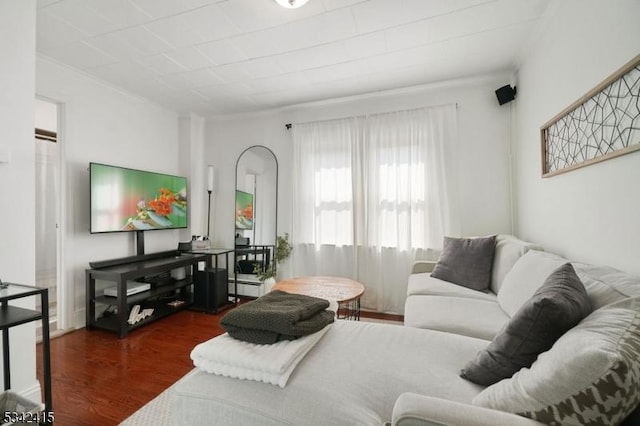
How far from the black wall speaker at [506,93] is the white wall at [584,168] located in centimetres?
17

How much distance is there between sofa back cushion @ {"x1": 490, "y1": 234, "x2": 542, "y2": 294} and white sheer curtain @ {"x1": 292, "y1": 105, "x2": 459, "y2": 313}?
0.69m

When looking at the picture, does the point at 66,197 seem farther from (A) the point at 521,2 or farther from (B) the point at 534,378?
(A) the point at 521,2

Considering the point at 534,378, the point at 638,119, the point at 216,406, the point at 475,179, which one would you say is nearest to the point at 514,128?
the point at 475,179

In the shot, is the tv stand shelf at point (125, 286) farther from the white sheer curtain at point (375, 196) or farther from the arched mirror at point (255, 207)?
the white sheer curtain at point (375, 196)

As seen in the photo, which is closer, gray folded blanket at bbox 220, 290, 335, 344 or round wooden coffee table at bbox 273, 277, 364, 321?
gray folded blanket at bbox 220, 290, 335, 344

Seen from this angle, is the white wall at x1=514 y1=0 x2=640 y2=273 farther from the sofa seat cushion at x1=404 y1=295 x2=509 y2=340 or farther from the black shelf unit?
the black shelf unit

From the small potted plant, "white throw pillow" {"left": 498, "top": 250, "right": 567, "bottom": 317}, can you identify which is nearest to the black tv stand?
the small potted plant

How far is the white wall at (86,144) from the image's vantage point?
265 cm

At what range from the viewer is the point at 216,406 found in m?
0.93

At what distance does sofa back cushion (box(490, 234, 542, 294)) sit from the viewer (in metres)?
1.99

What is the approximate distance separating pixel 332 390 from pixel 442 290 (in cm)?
156

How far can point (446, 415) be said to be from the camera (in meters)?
0.67

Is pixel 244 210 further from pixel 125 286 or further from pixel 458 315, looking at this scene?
pixel 458 315

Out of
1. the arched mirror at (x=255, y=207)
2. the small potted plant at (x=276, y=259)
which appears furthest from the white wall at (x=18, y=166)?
the arched mirror at (x=255, y=207)
